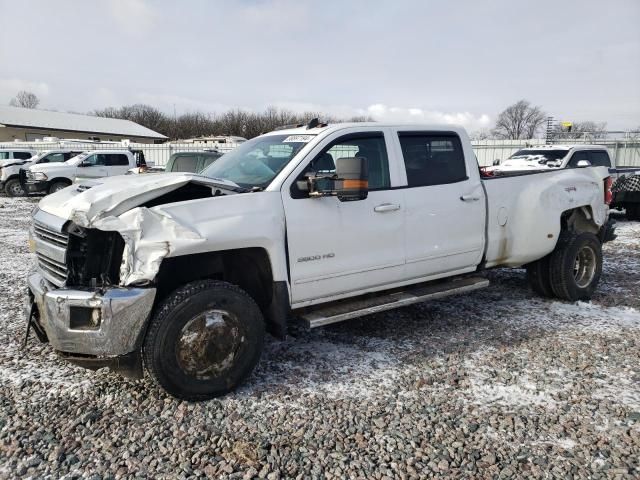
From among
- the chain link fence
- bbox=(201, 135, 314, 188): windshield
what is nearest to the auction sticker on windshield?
bbox=(201, 135, 314, 188): windshield

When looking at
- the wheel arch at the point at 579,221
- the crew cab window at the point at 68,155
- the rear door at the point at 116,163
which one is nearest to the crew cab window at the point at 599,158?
the wheel arch at the point at 579,221

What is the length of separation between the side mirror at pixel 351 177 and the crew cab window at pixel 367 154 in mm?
501

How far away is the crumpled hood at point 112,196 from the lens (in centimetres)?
310

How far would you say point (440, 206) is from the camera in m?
4.39

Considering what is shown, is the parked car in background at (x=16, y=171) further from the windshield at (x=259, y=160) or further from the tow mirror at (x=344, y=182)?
the tow mirror at (x=344, y=182)

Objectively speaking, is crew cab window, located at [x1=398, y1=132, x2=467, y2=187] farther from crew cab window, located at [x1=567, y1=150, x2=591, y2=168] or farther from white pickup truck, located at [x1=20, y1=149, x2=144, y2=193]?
white pickup truck, located at [x1=20, y1=149, x2=144, y2=193]

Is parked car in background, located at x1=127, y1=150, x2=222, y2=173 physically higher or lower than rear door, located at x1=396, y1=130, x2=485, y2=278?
higher

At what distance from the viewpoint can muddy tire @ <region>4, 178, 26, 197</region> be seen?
19.9 m

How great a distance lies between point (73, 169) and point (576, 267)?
1755 cm

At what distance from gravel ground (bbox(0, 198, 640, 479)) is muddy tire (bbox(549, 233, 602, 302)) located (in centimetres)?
65

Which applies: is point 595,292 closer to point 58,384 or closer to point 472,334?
point 472,334

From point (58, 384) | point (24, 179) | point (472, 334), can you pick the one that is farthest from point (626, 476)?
point (24, 179)

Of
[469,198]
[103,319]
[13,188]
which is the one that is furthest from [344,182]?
[13,188]

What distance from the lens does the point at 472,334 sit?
461cm
